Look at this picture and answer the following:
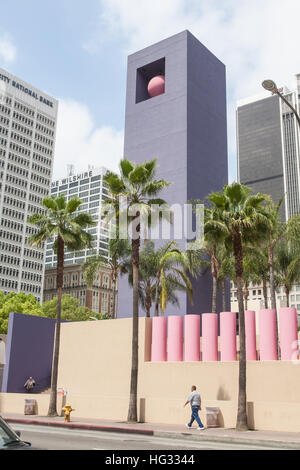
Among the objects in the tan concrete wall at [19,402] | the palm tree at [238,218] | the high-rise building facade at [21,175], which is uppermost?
the high-rise building facade at [21,175]

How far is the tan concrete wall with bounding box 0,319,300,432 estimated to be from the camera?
2348cm

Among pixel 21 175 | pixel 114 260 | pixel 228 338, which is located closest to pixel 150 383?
pixel 228 338

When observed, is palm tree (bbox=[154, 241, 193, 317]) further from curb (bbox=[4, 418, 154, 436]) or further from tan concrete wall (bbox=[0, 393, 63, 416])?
curb (bbox=[4, 418, 154, 436])

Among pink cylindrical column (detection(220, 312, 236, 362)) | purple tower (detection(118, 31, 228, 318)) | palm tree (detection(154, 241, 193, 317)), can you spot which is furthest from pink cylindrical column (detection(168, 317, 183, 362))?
purple tower (detection(118, 31, 228, 318))

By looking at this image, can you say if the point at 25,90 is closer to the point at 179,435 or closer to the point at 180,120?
the point at 180,120

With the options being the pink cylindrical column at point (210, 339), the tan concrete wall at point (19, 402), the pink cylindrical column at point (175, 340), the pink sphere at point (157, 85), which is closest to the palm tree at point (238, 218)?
the pink cylindrical column at point (210, 339)

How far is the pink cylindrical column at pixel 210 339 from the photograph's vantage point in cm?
2756

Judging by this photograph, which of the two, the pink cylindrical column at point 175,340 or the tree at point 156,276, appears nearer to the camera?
the pink cylindrical column at point 175,340

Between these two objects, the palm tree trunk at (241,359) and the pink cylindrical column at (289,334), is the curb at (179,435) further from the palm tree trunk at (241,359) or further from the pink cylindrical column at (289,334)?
the pink cylindrical column at (289,334)

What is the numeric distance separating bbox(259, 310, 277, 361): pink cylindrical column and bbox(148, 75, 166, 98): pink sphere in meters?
27.2

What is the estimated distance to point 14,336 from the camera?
3572cm

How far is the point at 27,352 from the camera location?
3616 centimetres

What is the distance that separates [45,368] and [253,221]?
21.1 m

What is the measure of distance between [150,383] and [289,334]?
8.54 metres
